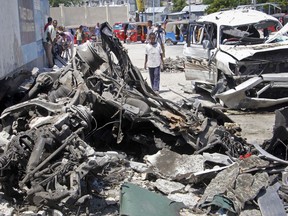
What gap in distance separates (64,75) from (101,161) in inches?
109

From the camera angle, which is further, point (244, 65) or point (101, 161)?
point (244, 65)

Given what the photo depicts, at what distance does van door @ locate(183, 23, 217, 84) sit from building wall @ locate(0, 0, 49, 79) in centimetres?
446

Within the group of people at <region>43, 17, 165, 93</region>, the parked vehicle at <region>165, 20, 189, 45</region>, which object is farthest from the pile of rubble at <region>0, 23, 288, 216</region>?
the parked vehicle at <region>165, 20, 189, 45</region>

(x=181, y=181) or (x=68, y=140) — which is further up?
(x=68, y=140)

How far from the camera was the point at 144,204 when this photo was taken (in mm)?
4832

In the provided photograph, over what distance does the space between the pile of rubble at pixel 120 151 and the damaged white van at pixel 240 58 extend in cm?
262

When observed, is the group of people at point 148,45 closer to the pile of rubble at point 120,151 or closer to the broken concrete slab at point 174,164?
the pile of rubble at point 120,151

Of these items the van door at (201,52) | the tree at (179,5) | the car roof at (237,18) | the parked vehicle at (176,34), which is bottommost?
the parked vehicle at (176,34)

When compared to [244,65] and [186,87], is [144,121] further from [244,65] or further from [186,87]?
[186,87]

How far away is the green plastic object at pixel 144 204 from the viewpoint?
184 inches

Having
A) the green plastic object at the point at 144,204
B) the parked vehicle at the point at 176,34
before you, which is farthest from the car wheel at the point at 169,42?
the green plastic object at the point at 144,204

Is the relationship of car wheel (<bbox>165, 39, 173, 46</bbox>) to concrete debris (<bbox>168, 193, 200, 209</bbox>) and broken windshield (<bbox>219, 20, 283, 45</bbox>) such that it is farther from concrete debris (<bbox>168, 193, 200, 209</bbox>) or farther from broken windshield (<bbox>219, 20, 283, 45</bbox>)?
concrete debris (<bbox>168, 193, 200, 209</bbox>)

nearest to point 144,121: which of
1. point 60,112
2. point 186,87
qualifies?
point 60,112

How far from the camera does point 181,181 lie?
5.90 metres
